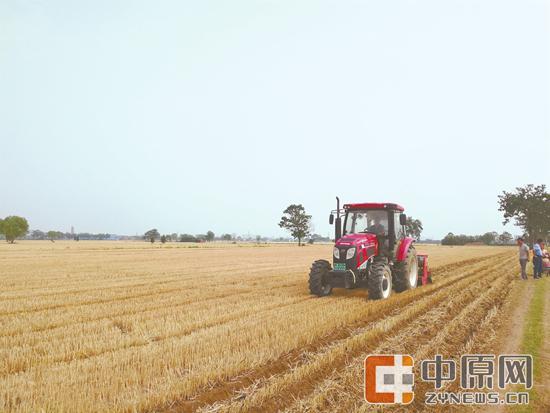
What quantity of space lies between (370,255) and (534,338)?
425cm

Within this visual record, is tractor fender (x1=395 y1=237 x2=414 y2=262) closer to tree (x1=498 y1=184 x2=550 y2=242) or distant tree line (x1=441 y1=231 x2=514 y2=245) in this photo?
tree (x1=498 y1=184 x2=550 y2=242)

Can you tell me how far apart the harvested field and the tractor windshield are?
68.8 inches

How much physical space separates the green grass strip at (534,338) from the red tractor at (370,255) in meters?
3.04

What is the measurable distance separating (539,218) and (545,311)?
61733mm

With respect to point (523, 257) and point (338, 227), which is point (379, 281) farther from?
point (523, 257)

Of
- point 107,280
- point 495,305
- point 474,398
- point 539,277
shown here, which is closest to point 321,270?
point 495,305

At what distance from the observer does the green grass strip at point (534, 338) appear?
14.5ft

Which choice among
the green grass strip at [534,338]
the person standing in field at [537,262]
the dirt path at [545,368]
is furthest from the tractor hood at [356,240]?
the person standing in field at [537,262]

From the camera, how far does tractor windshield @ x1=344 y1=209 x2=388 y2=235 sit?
36.1 feet

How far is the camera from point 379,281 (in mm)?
9578

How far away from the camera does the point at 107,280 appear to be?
14391 millimetres

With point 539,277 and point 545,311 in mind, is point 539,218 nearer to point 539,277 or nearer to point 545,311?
point 539,277

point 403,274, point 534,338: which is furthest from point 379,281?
point 534,338

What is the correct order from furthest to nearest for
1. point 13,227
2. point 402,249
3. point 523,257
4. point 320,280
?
1. point 13,227
2. point 523,257
3. point 402,249
4. point 320,280
